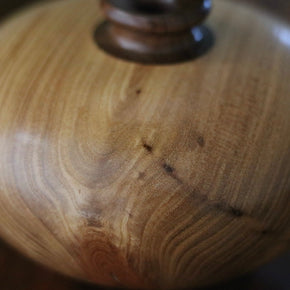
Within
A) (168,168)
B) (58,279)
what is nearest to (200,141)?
(168,168)

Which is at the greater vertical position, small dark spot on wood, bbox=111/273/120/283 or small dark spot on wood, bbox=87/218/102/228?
small dark spot on wood, bbox=87/218/102/228

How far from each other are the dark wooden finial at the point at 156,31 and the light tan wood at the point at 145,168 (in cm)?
2

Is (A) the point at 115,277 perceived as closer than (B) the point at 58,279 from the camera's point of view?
Yes

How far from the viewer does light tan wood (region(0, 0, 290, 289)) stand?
1.46ft

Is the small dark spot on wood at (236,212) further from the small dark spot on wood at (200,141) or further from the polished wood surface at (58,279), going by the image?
the polished wood surface at (58,279)

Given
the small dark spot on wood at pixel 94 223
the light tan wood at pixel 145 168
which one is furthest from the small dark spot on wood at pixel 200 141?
the small dark spot on wood at pixel 94 223

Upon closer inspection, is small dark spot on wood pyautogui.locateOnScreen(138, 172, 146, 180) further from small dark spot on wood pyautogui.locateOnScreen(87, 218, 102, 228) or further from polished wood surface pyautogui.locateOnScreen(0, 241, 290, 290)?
polished wood surface pyautogui.locateOnScreen(0, 241, 290, 290)

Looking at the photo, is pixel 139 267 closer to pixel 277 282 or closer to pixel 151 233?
pixel 151 233

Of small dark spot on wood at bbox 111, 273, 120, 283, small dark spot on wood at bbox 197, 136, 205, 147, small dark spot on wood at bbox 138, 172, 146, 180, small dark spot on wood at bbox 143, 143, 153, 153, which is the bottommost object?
small dark spot on wood at bbox 111, 273, 120, 283

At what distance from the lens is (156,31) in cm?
53

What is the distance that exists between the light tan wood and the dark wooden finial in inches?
0.9

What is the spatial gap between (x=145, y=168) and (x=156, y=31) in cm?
16

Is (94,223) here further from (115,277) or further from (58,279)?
(58,279)

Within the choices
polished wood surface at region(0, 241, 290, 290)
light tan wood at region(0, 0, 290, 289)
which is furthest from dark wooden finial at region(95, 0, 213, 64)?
polished wood surface at region(0, 241, 290, 290)
